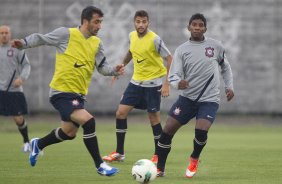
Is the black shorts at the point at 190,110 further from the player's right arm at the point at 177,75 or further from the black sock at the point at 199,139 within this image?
the player's right arm at the point at 177,75

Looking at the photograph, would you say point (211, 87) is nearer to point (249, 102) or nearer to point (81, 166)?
point (81, 166)

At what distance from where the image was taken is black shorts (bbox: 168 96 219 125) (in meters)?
12.0

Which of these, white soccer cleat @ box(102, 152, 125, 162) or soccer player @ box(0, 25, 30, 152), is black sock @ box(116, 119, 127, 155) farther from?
soccer player @ box(0, 25, 30, 152)

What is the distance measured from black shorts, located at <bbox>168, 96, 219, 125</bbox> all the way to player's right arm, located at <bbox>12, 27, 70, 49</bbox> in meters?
1.82

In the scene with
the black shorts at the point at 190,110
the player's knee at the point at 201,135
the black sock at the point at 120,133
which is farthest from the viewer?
the black sock at the point at 120,133

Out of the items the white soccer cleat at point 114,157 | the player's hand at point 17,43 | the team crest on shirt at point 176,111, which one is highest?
the player's hand at point 17,43

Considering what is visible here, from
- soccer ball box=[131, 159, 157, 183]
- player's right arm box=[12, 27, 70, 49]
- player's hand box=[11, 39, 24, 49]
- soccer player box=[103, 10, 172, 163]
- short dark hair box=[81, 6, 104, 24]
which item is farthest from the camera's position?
soccer player box=[103, 10, 172, 163]

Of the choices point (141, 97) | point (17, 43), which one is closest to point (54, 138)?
point (17, 43)

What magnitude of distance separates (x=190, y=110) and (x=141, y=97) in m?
2.76

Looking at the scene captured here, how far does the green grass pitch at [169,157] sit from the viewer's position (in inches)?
460

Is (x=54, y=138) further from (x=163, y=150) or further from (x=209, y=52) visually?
(x=209, y=52)

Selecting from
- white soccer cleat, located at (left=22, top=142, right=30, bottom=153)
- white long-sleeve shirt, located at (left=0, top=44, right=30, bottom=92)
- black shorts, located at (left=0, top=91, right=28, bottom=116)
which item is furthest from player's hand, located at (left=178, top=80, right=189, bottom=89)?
white long-sleeve shirt, located at (left=0, top=44, right=30, bottom=92)

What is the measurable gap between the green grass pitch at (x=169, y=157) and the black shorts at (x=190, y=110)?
828 mm

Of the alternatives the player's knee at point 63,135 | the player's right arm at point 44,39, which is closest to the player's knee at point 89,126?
the player's knee at point 63,135
